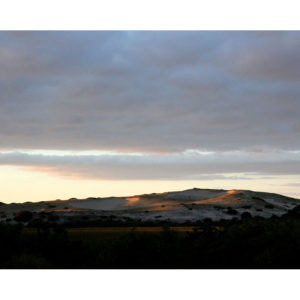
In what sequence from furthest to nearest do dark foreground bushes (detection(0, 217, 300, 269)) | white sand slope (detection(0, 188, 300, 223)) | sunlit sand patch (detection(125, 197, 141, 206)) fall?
sunlit sand patch (detection(125, 197, 141, 206))
white sand slope (detection(0, 188, 300, 223))
dark foreground bushes (detection(0, 217, 300, 269))

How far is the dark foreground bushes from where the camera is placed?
1539cm

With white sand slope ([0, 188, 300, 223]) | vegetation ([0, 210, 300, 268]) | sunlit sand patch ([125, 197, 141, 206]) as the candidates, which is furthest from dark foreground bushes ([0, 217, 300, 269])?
sunlit sand patch ([125, 197, 141, 206])

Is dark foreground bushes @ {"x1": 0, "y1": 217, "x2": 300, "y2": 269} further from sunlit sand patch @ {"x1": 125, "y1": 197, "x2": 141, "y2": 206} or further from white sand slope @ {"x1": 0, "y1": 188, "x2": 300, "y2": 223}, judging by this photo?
sunlit sand patch @ {"x1": 125, "y1": 197, "x2": 141, "y2": 206}

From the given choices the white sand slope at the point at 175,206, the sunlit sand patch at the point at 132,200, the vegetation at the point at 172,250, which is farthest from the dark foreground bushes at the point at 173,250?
the sunlit sand patch at the point at 132,200

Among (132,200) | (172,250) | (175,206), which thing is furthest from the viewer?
(132,200)

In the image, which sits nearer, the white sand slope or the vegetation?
the vegetation

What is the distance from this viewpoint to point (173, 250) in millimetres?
17219

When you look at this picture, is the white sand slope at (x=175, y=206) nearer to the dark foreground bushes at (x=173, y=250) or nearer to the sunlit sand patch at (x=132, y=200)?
the sunlit sand patch at (x=132, y=200)

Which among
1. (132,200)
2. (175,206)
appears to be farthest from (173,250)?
(132,200)

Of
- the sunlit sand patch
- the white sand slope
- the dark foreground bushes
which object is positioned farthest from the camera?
the sunlit sand patch

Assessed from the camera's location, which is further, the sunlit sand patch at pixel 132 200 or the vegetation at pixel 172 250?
the sunlit sand patch at pixel 132 200

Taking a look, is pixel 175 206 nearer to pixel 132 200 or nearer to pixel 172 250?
pixel 132 200

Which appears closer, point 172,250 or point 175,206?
point 172,250

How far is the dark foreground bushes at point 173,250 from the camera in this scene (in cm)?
1539
